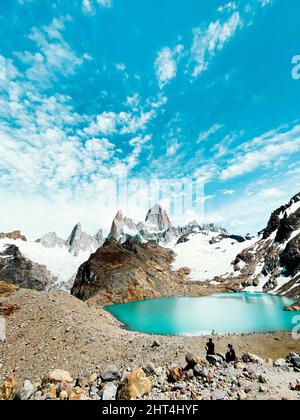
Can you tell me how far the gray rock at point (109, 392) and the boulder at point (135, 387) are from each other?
581 mm

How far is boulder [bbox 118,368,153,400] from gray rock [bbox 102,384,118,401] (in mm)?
581

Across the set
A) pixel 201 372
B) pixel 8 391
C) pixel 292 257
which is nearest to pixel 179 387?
pixel 201 372

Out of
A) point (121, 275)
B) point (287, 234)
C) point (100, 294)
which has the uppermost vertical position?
point (287, 234)

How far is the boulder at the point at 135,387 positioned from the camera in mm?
16097

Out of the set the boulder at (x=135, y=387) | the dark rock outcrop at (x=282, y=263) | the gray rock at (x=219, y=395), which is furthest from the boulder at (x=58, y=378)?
the dark rock outcrop at (x=282, y=263)

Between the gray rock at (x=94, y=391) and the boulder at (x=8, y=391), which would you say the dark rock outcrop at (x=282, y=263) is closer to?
the gray rock at (x=94, y=391)

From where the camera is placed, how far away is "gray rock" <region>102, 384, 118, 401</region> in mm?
16438

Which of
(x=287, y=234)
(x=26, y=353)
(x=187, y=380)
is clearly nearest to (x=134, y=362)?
(x=187, y=380)

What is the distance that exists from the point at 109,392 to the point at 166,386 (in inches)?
150

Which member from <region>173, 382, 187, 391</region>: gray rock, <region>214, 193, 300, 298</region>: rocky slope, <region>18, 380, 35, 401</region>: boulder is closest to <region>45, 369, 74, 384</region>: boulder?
<region>18, 380, 35, 401</region>: boulder
